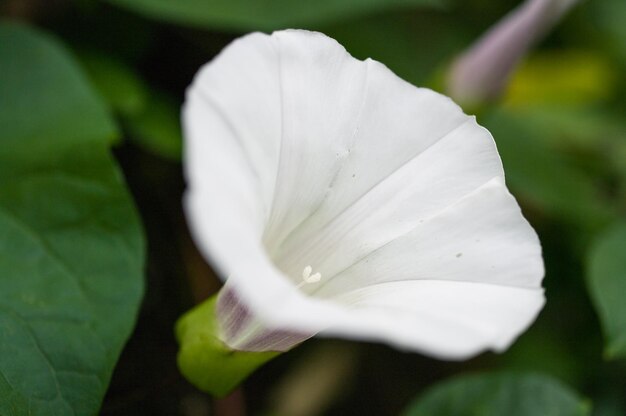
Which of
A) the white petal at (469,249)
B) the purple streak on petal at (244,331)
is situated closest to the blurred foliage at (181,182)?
the purple streak on petal at (244,331)

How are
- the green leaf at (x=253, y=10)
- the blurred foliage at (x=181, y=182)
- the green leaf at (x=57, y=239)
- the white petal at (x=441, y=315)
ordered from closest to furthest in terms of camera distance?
the white petal at (x=441, y=315) → the green leaf at (x=57, y=239) → the blurred foliage at (x=181, y=182) → the green leaf at (x=253, y=10)

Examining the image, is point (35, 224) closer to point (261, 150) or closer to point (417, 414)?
point (261, 150)

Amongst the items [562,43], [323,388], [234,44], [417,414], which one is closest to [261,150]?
[234,44]

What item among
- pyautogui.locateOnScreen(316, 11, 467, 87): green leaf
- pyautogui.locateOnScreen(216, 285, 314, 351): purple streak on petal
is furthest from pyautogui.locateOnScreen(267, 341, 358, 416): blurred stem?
pyautogui.locateOnScreen(216, 285, 314, 351): purple streak on petal

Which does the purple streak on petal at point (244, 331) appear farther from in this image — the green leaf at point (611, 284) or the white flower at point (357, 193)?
the green leaf at point (611, 284)

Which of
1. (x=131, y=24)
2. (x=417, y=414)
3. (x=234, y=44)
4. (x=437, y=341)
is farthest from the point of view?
(x=131, y=24)

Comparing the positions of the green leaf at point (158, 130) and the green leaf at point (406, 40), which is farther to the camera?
the green leaf at point (406, 40)

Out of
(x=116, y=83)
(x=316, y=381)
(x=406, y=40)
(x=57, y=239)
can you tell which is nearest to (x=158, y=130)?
(x=116, y=83)
